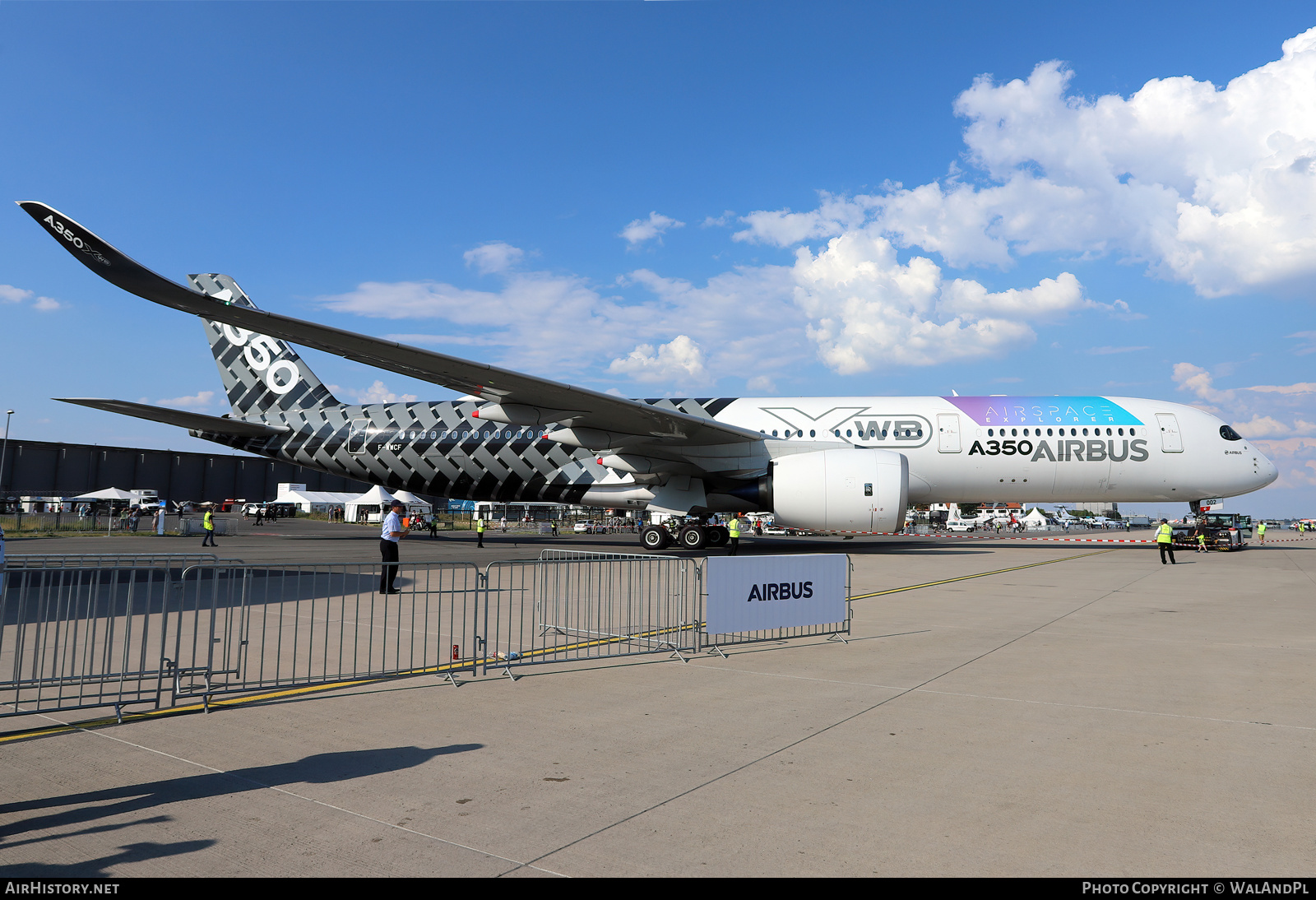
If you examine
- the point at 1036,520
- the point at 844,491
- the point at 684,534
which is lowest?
the point at 684,534

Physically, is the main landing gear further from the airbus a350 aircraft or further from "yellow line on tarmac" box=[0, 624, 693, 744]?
"yellow line on tarmac" box=[0, 624, 693, 744]

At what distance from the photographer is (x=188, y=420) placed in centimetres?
2042

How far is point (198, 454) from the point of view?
82.0m

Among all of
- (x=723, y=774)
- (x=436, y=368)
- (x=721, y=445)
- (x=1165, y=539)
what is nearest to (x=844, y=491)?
(x=721, y=445)

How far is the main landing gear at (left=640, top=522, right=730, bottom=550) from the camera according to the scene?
18641mm

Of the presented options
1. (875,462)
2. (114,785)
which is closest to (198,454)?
(875,462)

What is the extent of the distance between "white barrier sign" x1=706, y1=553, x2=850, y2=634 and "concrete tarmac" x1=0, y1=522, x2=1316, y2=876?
520mm

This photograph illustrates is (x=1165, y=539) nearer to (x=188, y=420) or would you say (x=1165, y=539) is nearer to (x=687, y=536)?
(x=687, y=536)

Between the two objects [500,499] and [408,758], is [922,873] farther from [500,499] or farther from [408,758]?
[500,499]

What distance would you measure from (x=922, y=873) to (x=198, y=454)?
9481 cm

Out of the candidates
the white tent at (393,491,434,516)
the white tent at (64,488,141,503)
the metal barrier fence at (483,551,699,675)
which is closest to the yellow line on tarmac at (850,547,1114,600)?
the metal barrier fence at (483,551,699,675)

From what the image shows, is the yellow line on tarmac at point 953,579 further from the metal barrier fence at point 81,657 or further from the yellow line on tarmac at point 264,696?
the metal barrier fence at point 81,657

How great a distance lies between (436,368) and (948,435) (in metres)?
13.4

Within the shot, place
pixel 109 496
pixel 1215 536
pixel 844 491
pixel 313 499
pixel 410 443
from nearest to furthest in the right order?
pixel 844 491 → pixel 410 443 → pixel 1215 536 → pixel 109 496 → pixel 313 499
